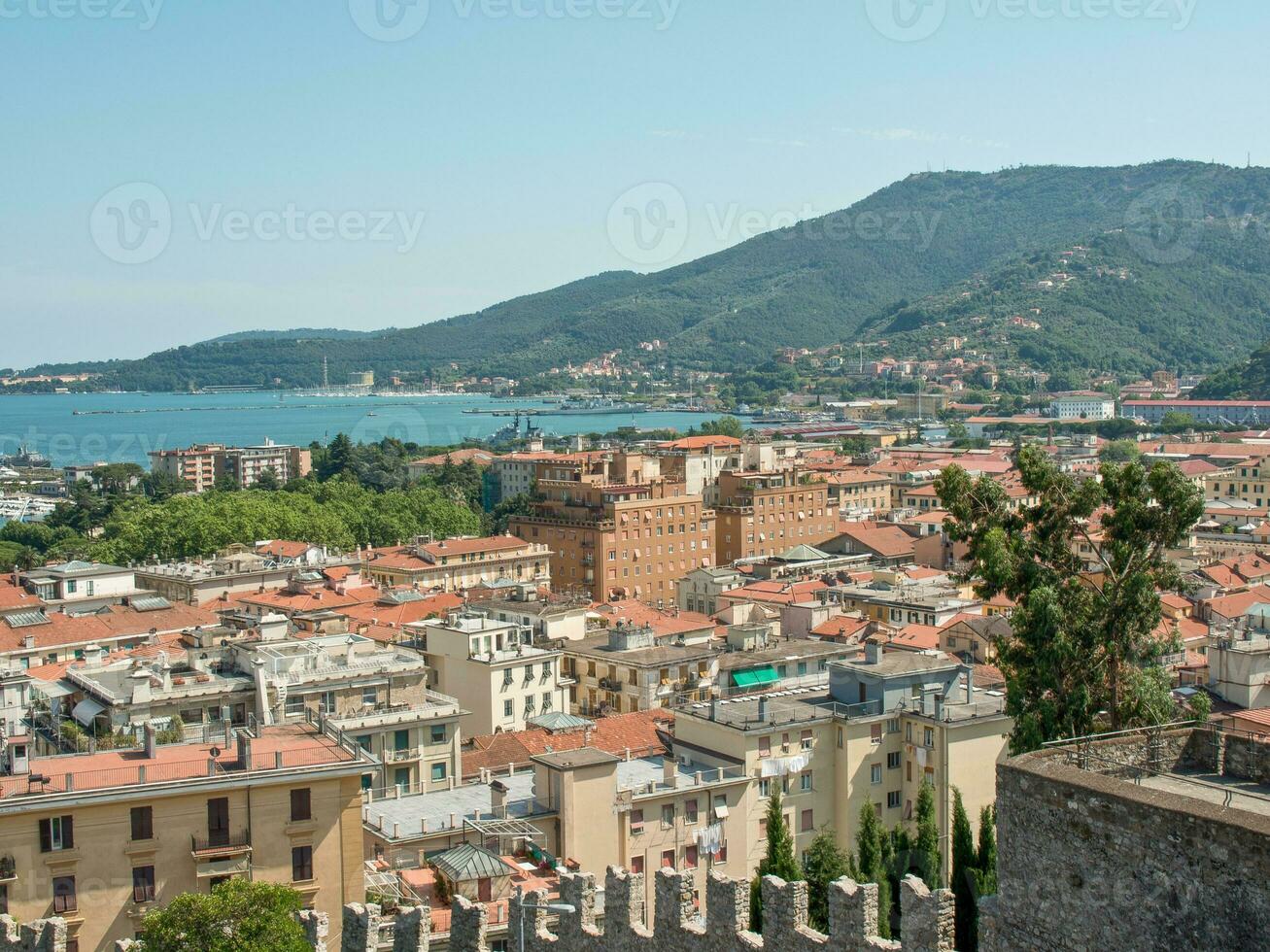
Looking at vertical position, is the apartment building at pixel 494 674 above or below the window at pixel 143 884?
below

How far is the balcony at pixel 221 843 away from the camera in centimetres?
1351

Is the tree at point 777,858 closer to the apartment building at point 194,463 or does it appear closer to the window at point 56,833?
the window at point 56,833

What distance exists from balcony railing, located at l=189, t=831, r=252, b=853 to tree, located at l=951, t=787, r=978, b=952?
7.74 meters

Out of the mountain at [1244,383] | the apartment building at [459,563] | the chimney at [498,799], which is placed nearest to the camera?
the chimney at [498,799]

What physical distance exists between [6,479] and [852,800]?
120620 mm

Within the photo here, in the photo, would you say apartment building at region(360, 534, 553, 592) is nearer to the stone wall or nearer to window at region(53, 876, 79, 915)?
window at region(53, 876, 79, 915)

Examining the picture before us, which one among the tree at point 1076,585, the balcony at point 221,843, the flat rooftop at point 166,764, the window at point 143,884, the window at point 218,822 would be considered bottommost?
the window at point 143,884

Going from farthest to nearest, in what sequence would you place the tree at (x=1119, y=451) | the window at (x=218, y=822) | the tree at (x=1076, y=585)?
the tree at (x=1119, y=451)
the tree at (x=1076, y=585)
the window at (x=218, y=822)

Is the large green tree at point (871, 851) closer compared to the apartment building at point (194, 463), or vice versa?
the large green tree at point (871, 851)

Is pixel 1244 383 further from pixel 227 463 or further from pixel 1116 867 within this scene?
pixel 1116 867

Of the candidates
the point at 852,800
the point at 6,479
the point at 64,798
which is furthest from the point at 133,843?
the point at 6,479

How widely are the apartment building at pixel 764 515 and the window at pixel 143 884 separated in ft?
159

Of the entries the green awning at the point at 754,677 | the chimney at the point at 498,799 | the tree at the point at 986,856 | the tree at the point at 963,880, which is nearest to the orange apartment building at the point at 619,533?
the green awning at the point at 754,677

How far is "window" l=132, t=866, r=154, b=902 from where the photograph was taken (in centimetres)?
1330
